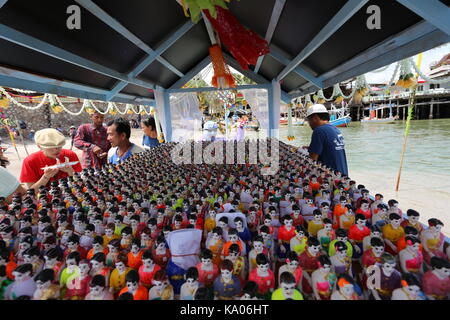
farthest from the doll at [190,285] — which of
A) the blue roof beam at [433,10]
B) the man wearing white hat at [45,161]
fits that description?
the man wearing white hat at [45,161]

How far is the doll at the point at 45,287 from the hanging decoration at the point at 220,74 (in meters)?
5.67

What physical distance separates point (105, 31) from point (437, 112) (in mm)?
46851

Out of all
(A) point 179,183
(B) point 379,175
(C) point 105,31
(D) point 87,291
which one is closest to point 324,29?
(A) point 179,183

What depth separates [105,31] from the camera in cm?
378

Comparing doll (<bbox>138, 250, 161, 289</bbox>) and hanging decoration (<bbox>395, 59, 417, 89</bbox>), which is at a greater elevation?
hanging decoration (<bbox>395, 59, 417, 89</bbox>)

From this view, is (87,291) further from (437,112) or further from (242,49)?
(437,112)

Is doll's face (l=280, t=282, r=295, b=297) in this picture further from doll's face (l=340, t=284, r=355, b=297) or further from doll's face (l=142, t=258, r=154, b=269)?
doll's face (l=142, t=258, r=154, b=269)

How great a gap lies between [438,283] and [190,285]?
131 centimetres

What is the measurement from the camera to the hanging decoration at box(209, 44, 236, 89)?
639cm

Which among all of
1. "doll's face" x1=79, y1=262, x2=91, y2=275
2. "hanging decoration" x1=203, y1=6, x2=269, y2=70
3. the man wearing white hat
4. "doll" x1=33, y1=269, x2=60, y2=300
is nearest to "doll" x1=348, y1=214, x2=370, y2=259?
"doll's face" x1=79, y1=262, x2=91, y2=275

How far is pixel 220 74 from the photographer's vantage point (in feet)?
21.3

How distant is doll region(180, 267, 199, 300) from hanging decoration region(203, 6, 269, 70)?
366 cm

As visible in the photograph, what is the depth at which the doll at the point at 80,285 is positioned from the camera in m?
1.43

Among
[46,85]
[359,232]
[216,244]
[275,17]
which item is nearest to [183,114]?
[46,85]
